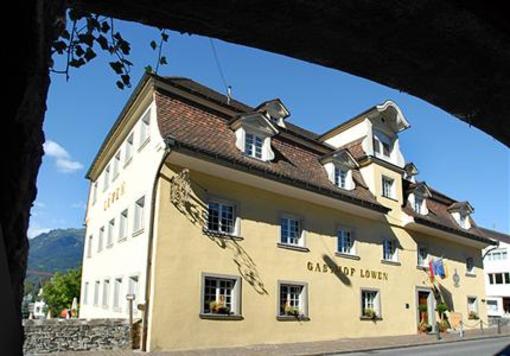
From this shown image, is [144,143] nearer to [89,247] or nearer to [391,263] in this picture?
[89,247]


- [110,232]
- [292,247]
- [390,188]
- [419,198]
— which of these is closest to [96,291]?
[110,232]

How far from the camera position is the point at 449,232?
26.1 metres

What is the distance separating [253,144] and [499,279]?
181 feet

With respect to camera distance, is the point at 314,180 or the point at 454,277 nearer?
the point at 314,180

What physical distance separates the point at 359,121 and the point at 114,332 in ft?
55.3

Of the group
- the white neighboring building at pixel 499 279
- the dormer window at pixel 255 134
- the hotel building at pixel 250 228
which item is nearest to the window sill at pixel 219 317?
the hotel building at pixel 250 228

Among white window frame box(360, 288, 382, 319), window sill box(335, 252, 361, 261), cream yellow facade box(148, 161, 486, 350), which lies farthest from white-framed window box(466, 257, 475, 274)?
window sill box(335, 252, 361, 261)

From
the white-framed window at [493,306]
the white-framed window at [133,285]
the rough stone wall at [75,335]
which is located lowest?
the white-framed window at [493,306]

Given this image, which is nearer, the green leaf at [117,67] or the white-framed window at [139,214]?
the green leaf at [117,67]

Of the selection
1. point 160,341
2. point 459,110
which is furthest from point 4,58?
point 160,341

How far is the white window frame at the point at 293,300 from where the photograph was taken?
55.4 ft

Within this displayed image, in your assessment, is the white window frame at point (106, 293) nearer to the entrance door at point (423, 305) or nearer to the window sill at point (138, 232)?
the window sill at point (138, 232)

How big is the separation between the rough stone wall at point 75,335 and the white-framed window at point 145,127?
6.84 metres

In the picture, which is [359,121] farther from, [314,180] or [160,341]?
[160,341]
